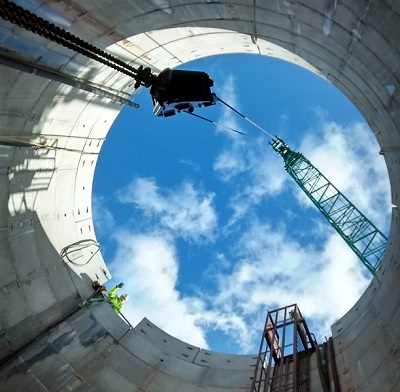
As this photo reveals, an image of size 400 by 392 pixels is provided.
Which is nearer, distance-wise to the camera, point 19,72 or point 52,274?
point 19,72

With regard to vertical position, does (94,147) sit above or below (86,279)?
above

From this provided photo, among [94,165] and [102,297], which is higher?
[94,165]

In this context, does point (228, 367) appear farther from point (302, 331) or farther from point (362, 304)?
point (362, 304)

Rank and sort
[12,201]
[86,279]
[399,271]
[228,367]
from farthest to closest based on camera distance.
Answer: [86,279]
[228,367]
[12,201]
[399,271]

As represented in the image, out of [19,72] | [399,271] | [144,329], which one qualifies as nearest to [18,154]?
[19,72]

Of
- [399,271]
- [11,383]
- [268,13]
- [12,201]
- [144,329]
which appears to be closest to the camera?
[268,13]

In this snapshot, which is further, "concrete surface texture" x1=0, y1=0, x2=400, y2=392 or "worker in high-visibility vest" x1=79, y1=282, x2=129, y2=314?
"worker in high-visibility vest" x1=79, y1=282, x2=129, y2=314

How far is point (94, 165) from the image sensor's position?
50.2ft

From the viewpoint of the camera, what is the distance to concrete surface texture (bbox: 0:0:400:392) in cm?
694

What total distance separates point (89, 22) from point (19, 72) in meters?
2.07

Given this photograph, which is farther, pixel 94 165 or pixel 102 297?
pixel 94 165

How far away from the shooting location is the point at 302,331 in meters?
12.7

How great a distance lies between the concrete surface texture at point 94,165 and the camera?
6.94 m

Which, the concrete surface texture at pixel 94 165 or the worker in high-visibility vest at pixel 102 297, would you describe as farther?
the worker in high-visibility vest at pixel 102 297
